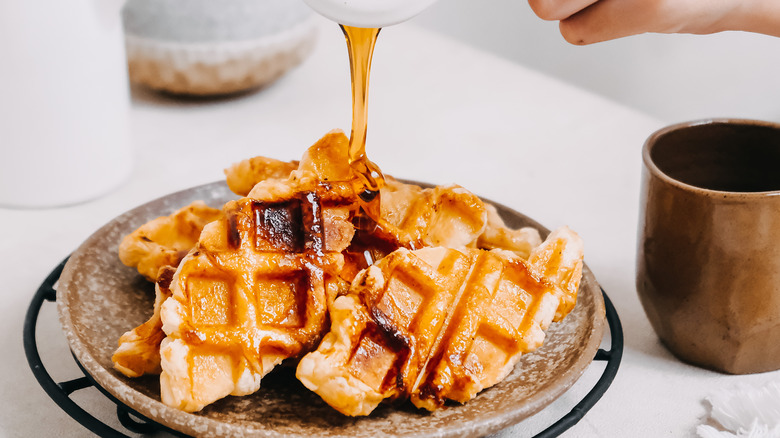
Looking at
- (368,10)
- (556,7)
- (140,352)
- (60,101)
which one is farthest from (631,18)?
(60,101)

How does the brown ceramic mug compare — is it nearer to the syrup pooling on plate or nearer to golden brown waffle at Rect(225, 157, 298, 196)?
the syrup pooling on plate

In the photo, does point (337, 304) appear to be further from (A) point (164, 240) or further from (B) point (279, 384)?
(A) point (164, 240)

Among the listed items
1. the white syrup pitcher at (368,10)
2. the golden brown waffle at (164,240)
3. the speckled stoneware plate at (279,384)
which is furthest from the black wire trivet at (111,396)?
the white syrup pitcher at (368,10)

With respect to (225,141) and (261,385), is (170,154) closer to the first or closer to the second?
(225,141)

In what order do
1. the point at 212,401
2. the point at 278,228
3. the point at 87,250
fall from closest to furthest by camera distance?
the point at 212,401, the point at 278,228, the point at 87,250

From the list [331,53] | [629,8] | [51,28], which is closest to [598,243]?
[629,8]

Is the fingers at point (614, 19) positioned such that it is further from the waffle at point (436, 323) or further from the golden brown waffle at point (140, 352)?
the golden brown waffle at point (140, 352)
